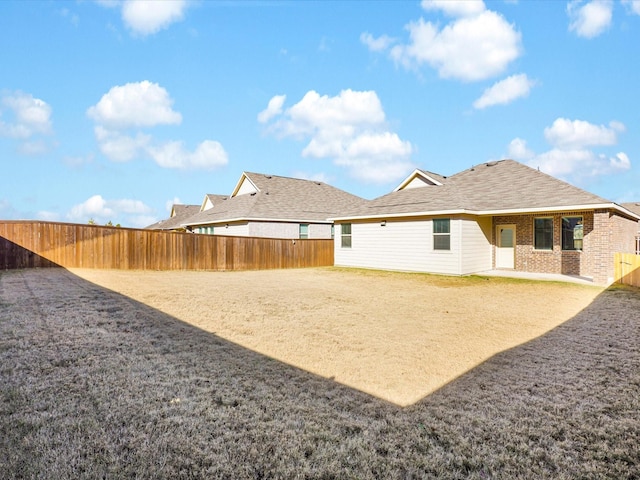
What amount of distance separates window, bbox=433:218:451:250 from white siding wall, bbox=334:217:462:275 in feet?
0.58

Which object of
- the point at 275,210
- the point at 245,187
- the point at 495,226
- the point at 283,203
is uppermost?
the point at 245,187

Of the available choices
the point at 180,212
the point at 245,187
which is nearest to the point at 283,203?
the point at 245,187

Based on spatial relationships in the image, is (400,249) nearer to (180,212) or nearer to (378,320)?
(378,320)

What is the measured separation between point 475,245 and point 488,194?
282 cm

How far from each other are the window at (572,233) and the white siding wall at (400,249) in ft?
14.8

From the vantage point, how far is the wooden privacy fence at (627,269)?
40.0 ft

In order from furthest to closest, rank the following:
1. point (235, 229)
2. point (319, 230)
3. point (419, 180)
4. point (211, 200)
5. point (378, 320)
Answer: point (211, 200)
point (319, 230)
point (235, 229)
point (419, 180)
point (378, 320)

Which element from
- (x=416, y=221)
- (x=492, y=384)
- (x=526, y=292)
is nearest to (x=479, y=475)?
(x=492, y=384)

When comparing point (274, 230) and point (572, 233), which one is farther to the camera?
point (274, 230)

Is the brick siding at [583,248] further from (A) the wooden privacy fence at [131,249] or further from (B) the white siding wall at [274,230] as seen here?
(B) the white siding wall at [274,230]

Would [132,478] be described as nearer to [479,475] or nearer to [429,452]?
[429,452]

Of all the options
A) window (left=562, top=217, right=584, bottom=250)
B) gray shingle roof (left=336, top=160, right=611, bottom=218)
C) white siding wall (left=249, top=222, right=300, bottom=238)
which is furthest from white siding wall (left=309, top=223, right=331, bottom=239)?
window (left=562, top=217, right=584, bottom=250)

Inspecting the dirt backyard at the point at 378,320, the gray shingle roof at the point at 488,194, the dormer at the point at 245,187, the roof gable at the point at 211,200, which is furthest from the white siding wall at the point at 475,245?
the roof gable at the point at 211,200

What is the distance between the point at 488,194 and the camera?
17203 millimetres
